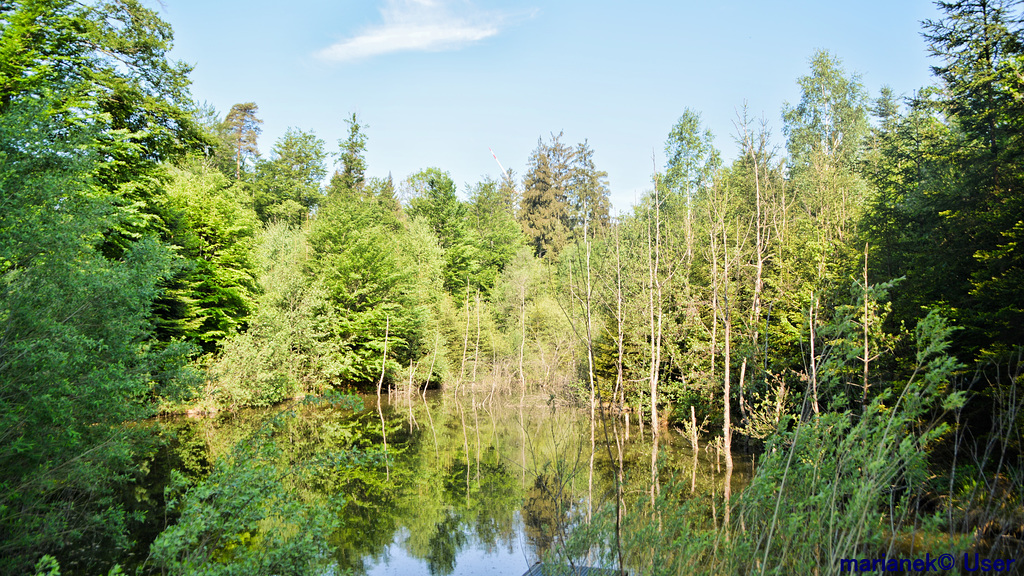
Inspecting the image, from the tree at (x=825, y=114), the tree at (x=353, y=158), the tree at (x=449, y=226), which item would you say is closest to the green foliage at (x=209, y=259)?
the tree at (x=353, y=158)

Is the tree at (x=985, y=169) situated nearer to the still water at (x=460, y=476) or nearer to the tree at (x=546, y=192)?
the still water at (x=460, y=476)

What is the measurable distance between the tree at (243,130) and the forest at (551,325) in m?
4.06

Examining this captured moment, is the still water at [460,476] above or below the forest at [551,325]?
below

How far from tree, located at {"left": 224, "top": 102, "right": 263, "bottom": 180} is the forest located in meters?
4.06

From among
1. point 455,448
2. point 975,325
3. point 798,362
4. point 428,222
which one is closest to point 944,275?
point 975,325

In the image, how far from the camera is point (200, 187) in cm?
2564

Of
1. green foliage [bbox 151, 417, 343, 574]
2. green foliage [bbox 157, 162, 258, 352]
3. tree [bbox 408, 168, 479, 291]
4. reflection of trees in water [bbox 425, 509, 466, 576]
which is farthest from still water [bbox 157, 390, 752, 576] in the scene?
tree [bbox 408, 168, 479, 291]

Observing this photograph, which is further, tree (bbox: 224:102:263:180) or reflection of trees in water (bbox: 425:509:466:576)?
tree (bbox: 224:102:263:180)

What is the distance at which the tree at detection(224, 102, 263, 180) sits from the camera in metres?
46.4

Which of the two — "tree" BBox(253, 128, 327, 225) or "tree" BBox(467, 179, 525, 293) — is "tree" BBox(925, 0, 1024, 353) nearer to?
"tree" BBox(467, 179, 525, 293)

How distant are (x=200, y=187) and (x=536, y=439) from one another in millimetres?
19161

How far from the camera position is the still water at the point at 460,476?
28.6 ft

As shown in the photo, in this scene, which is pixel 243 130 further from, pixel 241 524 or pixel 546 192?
pixel 241 524

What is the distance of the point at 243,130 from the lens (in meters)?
48.1
